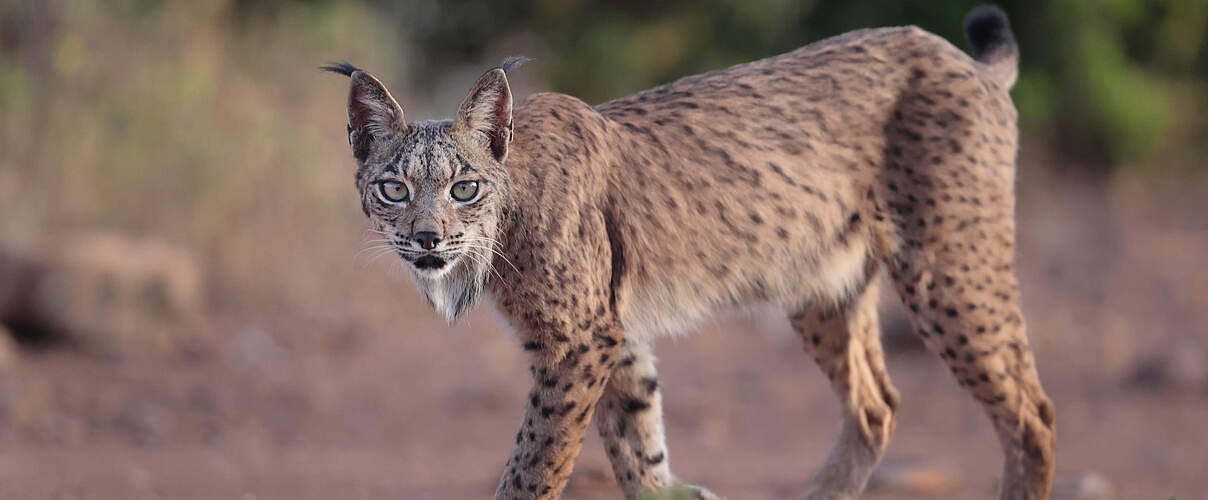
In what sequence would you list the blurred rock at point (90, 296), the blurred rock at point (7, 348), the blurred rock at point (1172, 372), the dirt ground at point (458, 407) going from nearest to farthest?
the dirt ground at point (458, 407)
the blurred rock at point (7, 348)
the blurred rock at point (90, 296)
the blurred rock at point (1172, 372)

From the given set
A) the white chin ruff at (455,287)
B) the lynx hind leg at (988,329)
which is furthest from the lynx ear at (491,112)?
the lynx hind leg at (988,329)

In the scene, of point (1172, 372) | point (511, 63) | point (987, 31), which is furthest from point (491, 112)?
point (1172, 372)

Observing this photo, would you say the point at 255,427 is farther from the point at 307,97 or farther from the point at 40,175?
Answer: the point at 307,97

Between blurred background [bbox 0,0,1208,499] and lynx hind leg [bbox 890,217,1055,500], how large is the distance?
1.44 meters

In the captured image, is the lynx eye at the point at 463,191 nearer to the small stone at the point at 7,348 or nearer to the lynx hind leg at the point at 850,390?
the lynx hind leg at the point at 850,390

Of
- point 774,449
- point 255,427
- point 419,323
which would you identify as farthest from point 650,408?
point 419,323

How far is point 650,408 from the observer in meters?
5.22

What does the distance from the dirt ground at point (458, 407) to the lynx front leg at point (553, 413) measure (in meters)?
1.27

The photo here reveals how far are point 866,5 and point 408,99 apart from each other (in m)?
4.84

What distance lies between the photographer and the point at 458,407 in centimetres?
941

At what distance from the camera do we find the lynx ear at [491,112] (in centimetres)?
445

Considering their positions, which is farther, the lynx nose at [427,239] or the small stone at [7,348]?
the small stone at [7,348]

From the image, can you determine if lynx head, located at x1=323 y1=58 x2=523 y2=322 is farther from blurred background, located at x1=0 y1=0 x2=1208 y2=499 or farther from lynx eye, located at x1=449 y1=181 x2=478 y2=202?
blurred background, located at x1=0 y1=0 x2=1208 y2=499

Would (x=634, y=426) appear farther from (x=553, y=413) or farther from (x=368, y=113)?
(x=368, y=113)
